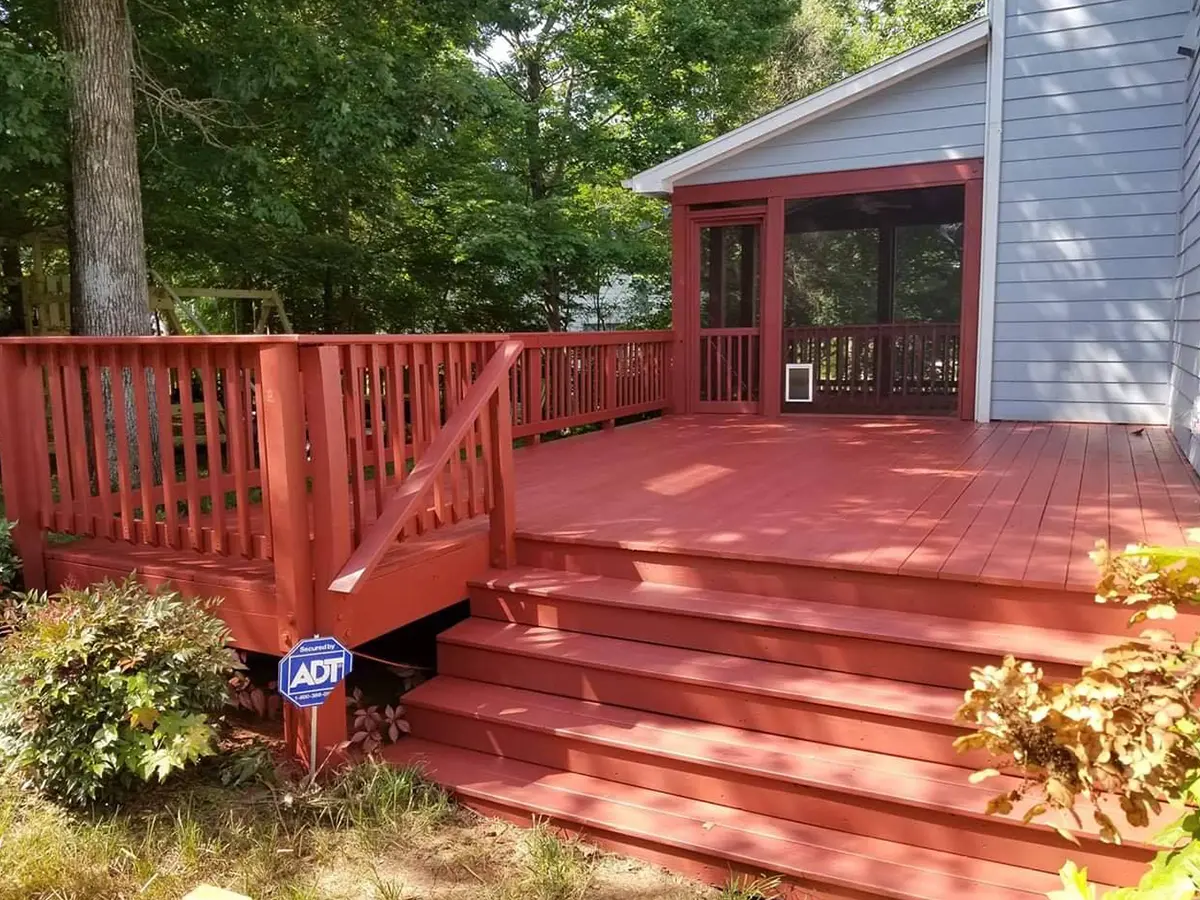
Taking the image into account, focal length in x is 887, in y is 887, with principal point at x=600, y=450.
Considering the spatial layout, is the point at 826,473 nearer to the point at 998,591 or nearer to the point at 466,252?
the point at 998,591

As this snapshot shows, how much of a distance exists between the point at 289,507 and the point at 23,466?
138cm

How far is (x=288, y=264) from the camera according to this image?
9.95 meters

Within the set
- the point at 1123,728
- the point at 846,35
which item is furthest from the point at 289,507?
the point at 846,35

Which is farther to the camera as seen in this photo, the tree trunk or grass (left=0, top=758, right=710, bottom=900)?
the tree trunk

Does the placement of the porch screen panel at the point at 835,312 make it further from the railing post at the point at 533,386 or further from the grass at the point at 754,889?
the grass at the point at 754,889

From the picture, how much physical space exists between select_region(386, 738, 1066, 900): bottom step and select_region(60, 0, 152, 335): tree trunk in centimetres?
363

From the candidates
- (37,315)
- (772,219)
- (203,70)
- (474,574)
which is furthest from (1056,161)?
(37,315)

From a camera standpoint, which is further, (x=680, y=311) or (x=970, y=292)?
(x=680, y=311)

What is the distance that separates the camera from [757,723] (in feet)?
8.43

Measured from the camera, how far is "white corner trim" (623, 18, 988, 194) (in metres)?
6.33

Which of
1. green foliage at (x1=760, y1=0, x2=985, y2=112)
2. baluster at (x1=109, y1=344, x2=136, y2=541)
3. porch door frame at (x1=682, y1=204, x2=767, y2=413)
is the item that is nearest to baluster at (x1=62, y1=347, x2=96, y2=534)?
baluster at (x1=109, y1=344, x2=136, y2=541)

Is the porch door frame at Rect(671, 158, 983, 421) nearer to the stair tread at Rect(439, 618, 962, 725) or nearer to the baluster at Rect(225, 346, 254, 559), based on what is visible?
the stair tread at Rect(439, 618, 962, 725)

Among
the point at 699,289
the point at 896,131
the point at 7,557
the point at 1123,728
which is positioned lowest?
the point at 7,557

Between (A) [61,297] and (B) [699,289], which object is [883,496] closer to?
(B) [699,289]
